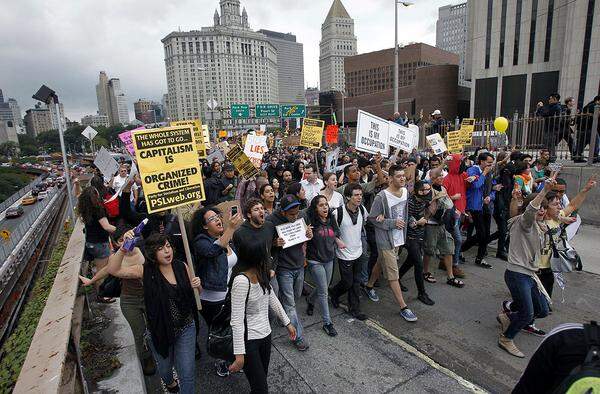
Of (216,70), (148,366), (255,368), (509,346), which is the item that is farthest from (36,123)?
(509,346)

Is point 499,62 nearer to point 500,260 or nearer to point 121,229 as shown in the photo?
Answer: point 500,260

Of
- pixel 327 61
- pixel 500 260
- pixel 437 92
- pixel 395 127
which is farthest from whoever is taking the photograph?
pixel 327 61

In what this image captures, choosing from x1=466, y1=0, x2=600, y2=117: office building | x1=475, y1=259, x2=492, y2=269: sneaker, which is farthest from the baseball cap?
x1=466, y1=0, x2=600, y2=117: office building

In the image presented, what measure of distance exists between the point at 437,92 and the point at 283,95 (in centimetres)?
15059

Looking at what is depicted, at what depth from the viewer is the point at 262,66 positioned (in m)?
107

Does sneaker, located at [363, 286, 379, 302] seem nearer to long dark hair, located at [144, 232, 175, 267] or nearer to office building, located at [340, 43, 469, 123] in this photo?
long dark hair, located at [144, 232, 175, 267]

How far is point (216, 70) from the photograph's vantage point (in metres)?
92.1

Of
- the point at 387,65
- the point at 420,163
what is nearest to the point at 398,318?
the point at 420,163

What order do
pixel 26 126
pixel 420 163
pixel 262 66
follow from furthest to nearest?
pixel 26 126 → pixel 262 66 → pixel 420 163

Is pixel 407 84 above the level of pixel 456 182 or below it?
above

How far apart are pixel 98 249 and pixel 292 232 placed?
325cm

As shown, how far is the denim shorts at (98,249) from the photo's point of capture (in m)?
5.41

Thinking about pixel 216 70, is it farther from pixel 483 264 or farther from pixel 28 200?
pixel 483 264

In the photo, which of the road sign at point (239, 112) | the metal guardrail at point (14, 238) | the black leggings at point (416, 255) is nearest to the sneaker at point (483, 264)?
the black leggings at point (416, 255)
